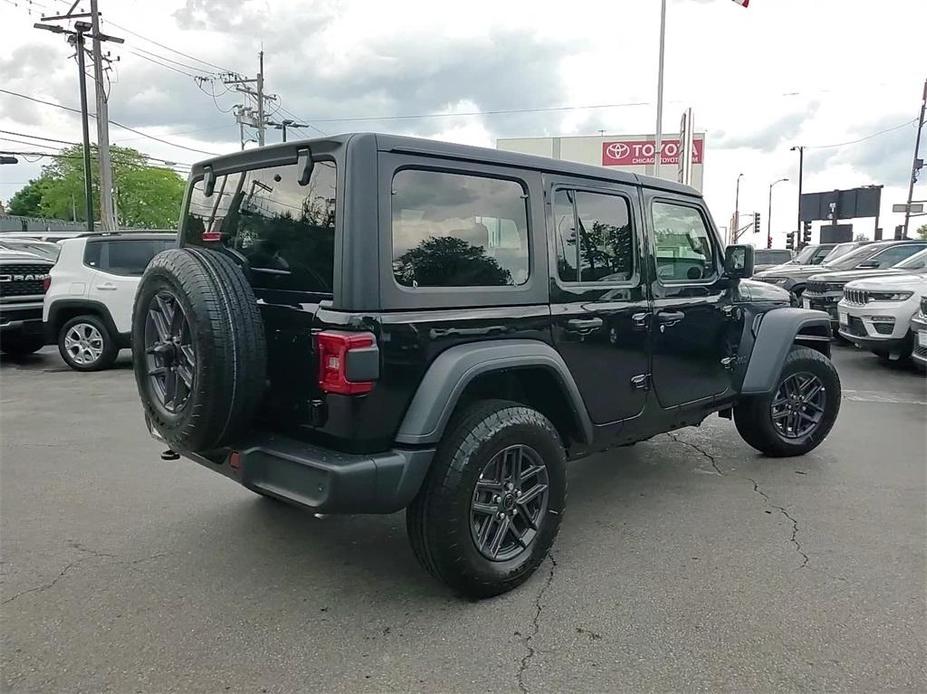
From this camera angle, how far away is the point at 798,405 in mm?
5254

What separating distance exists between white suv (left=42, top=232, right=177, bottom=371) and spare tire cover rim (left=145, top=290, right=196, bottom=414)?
20.4 feet

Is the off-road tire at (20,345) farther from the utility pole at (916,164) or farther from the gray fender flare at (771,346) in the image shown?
the utility pole at (916,164)

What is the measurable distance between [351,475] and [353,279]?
2.49ft

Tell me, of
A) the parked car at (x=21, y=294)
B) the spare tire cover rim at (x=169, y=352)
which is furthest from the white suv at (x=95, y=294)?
the spare tire cover rim at (x=169, y=352)

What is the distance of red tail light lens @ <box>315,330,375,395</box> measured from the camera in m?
2.69

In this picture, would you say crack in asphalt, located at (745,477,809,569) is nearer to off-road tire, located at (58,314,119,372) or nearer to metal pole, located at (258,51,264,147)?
off-road tire, located at (58,314,119,372)

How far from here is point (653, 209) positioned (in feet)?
13.7

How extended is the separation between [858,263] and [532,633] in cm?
1274

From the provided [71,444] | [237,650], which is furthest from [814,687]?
[71,444]

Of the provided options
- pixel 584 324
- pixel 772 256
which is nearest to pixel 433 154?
pixel 584 324

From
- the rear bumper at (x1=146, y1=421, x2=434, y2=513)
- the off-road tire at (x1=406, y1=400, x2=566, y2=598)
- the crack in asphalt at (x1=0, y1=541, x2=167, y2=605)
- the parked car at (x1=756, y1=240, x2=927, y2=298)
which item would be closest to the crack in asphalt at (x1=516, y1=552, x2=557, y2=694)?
the off-road tire at (x1=406, y1=400, x2=566, y2=598)

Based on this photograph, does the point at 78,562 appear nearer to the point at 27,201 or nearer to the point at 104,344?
the point at 104,344

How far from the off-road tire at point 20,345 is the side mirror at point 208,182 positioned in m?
7.72

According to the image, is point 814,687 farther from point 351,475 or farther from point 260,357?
point 260,357
